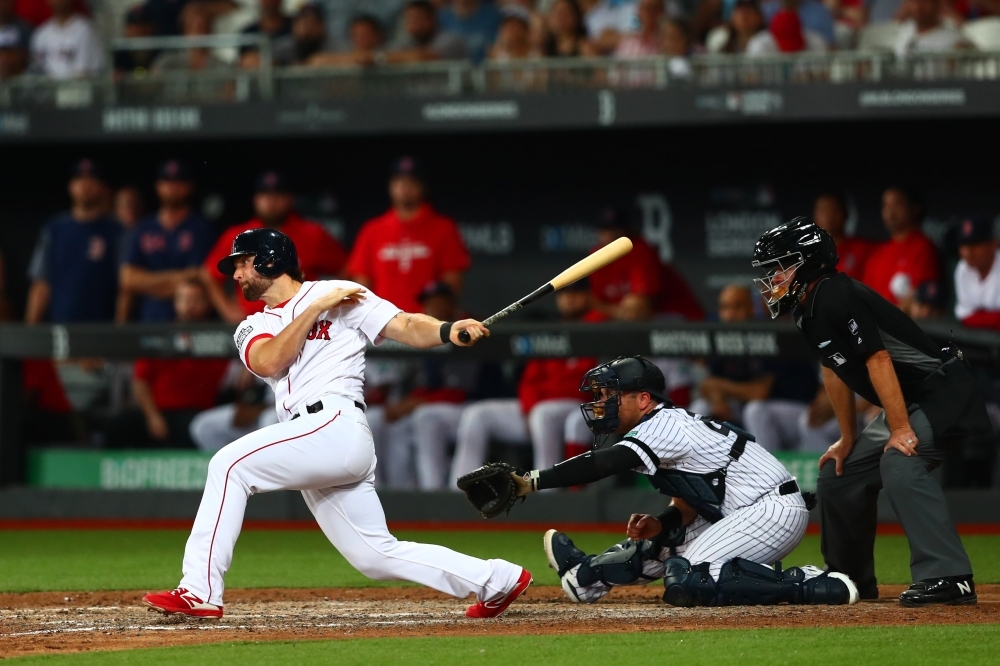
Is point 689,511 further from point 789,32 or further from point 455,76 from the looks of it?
point 455,76

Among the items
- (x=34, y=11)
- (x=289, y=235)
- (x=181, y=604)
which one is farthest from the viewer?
(x=34, y=11)

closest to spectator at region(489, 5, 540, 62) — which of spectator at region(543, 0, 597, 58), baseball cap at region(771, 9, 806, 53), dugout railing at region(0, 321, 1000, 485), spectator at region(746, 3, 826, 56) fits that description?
spectator at region(543, 0, 597, 58)

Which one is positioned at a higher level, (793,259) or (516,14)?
(516,14)

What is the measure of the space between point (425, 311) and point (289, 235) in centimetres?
106

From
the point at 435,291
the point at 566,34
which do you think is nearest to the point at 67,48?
the point at 566,34

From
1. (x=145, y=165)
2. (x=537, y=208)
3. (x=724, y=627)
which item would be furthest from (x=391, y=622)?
(x=145, y=165)

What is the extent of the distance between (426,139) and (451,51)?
4.38 feet

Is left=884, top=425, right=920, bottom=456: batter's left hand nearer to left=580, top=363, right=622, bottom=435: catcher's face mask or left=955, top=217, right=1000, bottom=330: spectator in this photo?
left=580, top=363, right=622, bottom=435: catcher's face mask

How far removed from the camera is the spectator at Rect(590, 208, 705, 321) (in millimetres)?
9164

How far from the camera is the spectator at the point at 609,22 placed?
9.95m

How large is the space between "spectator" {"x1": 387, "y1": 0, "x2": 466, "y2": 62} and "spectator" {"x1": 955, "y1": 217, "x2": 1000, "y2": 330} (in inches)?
154

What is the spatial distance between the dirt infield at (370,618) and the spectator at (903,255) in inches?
124

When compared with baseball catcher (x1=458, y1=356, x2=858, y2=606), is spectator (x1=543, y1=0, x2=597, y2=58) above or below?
above

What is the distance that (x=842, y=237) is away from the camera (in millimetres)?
8695
